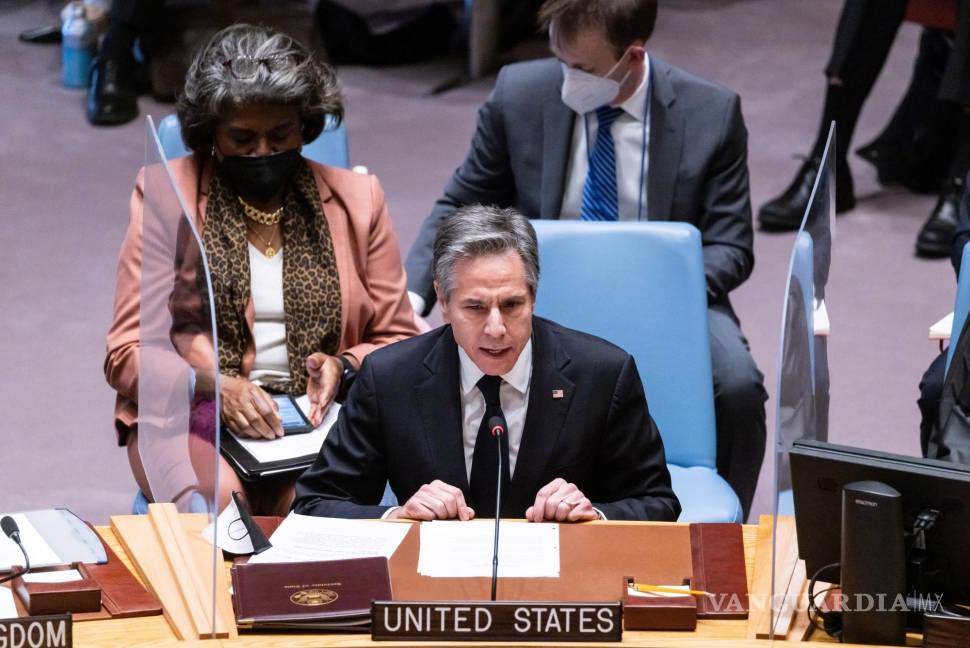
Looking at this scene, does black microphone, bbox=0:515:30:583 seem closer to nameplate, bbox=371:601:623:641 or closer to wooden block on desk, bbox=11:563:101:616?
wooden block on desk, bbox=11:563:101:616

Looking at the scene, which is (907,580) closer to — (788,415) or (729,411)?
(788,415)

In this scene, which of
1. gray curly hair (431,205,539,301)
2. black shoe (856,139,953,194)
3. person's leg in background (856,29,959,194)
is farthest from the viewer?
black shoe (856,139,953,194)

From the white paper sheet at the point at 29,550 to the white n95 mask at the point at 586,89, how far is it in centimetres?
178

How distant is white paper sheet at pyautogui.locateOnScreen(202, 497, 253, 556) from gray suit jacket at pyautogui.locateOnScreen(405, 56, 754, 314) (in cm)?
131

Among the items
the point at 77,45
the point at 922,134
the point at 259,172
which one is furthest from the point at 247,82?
A: the point at 77,45

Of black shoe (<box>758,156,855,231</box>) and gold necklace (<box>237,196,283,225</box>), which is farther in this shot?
black shoe (<box>758,156,855,231</box>)

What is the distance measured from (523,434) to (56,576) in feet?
2.80

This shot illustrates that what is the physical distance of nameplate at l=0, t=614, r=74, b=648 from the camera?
2053 mm

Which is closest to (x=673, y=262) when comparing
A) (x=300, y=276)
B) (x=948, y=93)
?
(x=300, y=276)

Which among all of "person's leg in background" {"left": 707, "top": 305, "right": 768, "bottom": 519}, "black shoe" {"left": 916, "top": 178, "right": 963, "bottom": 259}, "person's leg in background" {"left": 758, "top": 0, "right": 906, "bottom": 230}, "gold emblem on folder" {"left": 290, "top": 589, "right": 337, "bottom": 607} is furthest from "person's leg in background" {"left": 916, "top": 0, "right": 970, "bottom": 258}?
"gold emblem on folder" {"left": 290, "top": 589, "right": 337, "bottom": 607}

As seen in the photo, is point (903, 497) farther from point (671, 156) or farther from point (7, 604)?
point (671, 156)

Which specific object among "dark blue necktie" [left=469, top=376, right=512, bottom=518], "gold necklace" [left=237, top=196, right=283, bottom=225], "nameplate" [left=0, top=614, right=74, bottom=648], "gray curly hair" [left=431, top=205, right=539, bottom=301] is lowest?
"dark blue necktie" [left=469, top=376, right=512, bottom=518]

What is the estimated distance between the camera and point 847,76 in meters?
5.62

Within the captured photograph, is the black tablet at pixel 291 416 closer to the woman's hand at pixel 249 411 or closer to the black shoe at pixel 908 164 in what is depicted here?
the woman's hand at pixel 249 411
